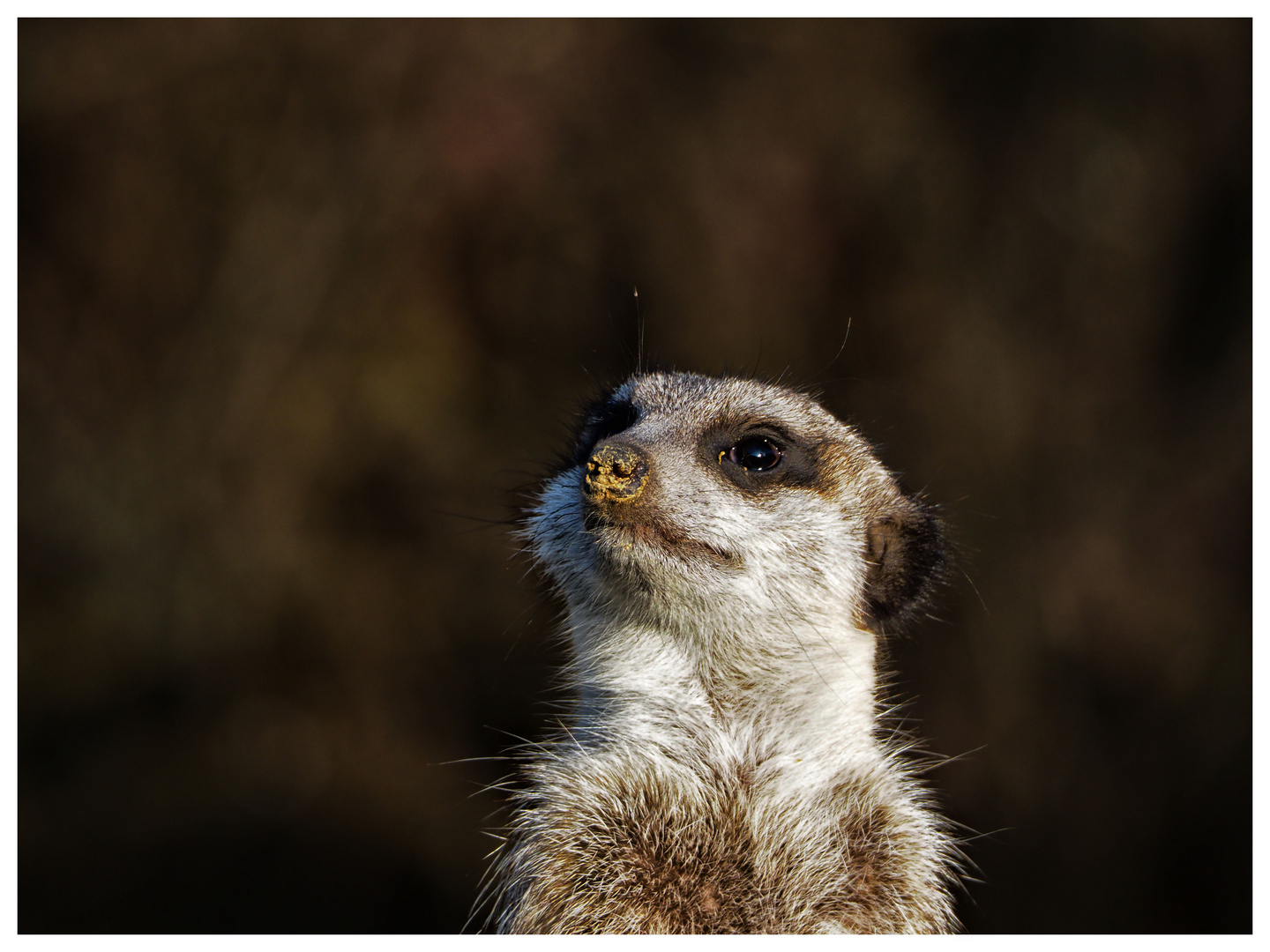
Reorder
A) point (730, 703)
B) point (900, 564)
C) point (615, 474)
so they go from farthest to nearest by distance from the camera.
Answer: point (900, 564) < point (730, 703) < point (615, 474)

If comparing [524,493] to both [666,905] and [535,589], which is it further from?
[666,905]

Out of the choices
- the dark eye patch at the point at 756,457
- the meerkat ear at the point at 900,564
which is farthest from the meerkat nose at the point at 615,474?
the meerkat ear at the point at 900,564

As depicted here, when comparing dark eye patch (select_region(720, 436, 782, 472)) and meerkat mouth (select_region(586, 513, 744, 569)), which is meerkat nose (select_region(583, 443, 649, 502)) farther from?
dark eye patch (select_region(720, 436, 782, 472))

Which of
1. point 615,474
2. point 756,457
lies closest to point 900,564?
point 756,457

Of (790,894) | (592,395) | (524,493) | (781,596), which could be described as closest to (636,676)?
(781,596)

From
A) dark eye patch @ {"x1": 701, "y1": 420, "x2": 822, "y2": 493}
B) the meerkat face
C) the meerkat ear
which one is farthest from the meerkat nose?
the meerkat ear

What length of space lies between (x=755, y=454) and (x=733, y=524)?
0.17 meters

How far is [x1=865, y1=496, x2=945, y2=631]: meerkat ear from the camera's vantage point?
6.86 ft

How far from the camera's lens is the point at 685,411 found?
7.00 ft

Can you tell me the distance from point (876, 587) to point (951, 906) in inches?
22.4

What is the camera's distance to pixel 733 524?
6.27 ft

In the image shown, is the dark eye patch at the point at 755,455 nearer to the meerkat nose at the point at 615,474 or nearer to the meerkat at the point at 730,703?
the meerkat at the point at 730,703

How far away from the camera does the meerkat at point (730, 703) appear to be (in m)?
1.78

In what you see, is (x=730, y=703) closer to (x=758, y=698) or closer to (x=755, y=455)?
(x=758, y=698)
